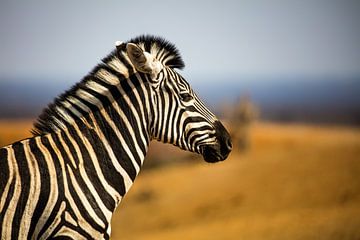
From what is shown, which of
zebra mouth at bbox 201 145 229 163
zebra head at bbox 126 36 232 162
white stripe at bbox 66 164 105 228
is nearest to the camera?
white stripe at bbox 66 164 105 228

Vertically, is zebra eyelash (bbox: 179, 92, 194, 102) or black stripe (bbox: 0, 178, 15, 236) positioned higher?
zebra eyelash (bbox: 179, 92, 194, 102)

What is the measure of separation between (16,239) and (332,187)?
51.3 feet

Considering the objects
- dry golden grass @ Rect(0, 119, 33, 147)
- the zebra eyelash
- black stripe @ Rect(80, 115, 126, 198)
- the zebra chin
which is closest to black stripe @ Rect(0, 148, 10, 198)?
black stripe @ Rect(80, 115, 126, 198)

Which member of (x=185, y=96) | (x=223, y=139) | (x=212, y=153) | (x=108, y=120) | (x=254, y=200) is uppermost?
(x=185, y=96)

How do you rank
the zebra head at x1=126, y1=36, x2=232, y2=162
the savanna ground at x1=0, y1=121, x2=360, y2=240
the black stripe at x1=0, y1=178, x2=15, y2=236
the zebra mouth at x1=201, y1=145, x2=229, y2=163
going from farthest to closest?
the savanna ground at x1=0, y1=121, x2=360, y2=240 < the zebra mouth at x1=201, y1=145, x2=229, y2=163 < the zebra head at x1=126, y1=36, x2=232, y2=162 < the black stripe at x1=0, y1=178, x2=15, y2=236

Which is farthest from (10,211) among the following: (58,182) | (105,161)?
(105,161)

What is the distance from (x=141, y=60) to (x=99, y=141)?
0.73m

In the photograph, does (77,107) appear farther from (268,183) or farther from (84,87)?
(268,183)

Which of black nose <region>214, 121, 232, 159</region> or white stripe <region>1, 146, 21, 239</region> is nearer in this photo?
white stripe <region>1, 146, 21, 239</region>

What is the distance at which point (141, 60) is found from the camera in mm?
5008

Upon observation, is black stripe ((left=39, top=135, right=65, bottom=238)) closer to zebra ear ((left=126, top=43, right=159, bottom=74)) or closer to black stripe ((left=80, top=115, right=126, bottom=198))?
black stripe ((left=80, top=115, right=126, bottom=198))

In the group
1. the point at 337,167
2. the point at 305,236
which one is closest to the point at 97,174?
the point at 305,236

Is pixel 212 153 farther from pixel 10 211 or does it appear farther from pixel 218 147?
pixel 10 211

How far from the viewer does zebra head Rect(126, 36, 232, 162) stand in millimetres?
5168
